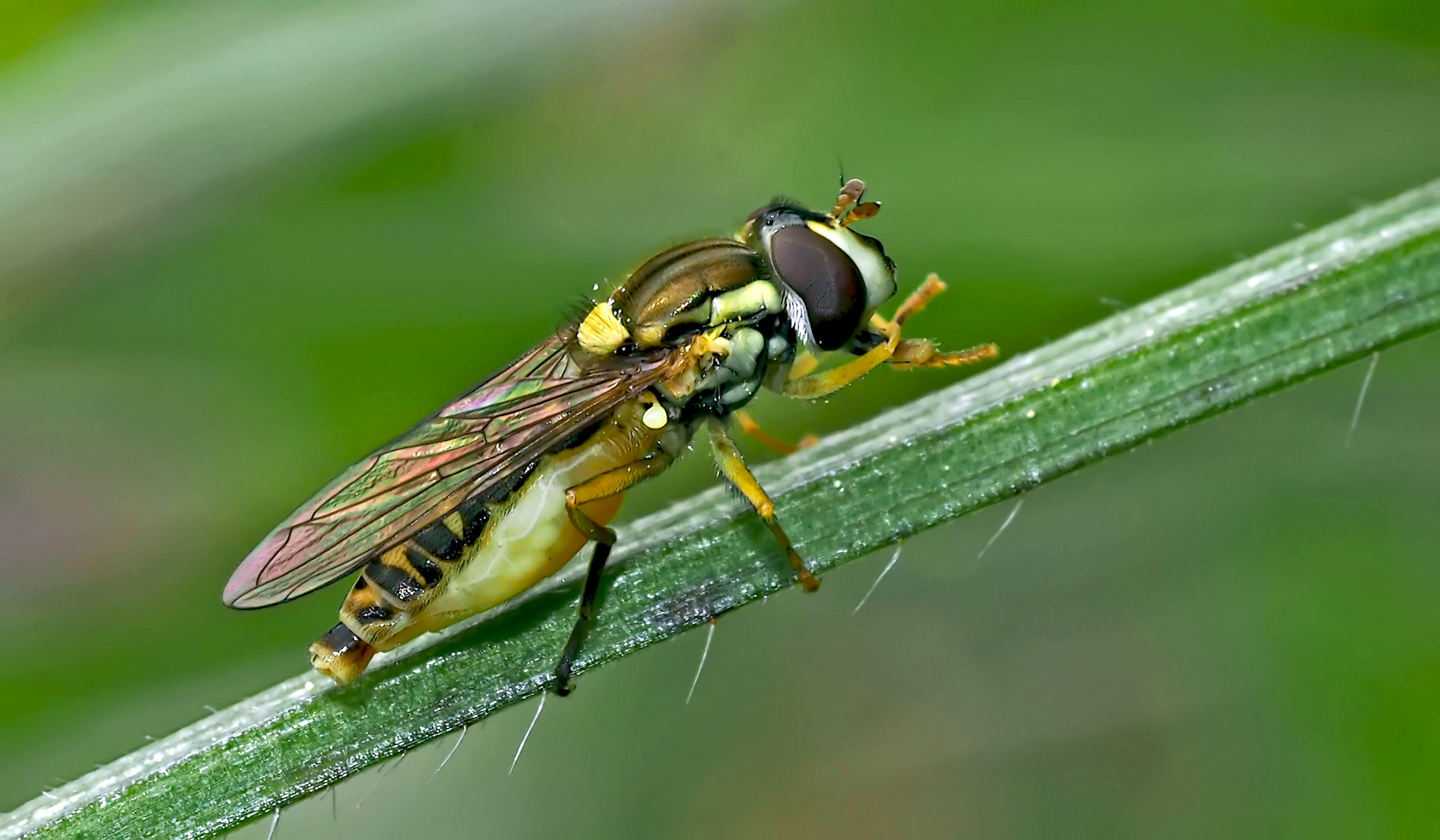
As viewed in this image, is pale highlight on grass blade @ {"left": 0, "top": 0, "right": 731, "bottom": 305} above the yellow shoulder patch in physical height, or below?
above

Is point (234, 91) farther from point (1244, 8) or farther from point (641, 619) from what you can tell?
point (1244, 8)

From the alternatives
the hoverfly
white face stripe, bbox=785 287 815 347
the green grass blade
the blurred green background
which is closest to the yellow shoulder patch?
the hoverfly

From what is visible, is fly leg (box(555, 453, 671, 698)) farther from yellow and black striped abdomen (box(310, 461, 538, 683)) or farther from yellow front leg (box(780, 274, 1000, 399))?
yellow front leg (box(780, 274, 1000, 399))

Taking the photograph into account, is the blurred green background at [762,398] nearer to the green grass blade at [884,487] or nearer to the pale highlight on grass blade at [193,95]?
the pale highlight on grass blade at [193,95]

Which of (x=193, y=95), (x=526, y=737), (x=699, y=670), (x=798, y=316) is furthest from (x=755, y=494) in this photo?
(x=193, y=95)

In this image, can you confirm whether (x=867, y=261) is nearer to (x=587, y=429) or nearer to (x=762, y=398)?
(x=587, y=429)

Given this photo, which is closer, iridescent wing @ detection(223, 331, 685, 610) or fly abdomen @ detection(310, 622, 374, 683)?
fly abdomen @ detection(310, 622, 374, 683)
